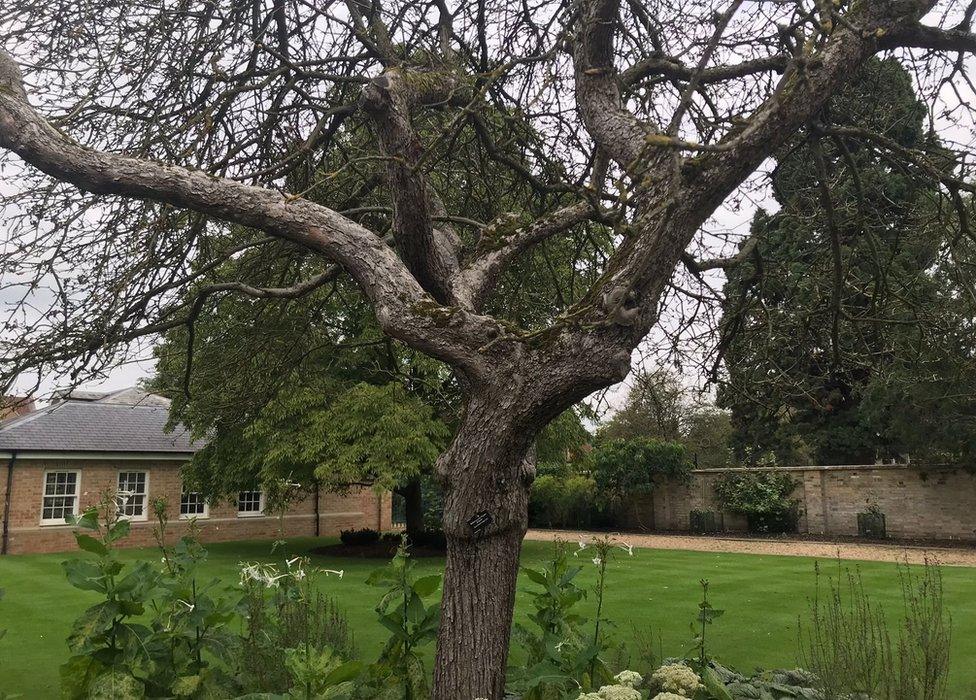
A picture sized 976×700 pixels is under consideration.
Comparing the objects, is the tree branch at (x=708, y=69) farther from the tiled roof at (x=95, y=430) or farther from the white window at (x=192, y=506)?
the white window at (x=192, y=506)

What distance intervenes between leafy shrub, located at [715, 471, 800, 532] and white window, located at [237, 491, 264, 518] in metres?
15.9

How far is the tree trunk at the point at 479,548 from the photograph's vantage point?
3402mm

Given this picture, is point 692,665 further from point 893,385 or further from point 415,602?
point 893,385

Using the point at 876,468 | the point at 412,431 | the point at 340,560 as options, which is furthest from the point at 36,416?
the point at 876,468

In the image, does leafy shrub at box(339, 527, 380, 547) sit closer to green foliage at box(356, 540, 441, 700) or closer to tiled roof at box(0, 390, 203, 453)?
tiled roof at box(0, 390, 203, 453)

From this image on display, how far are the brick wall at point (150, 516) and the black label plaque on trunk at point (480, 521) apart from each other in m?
14.7

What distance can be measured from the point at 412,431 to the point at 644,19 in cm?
1126

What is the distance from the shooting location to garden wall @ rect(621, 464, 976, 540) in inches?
785

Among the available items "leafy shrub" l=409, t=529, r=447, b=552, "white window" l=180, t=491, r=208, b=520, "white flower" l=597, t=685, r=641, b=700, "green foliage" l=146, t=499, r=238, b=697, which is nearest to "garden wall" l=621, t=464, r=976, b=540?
"leafy shrub" l=409, t=529, r=447, b=552

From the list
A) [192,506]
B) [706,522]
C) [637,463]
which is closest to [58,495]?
[192,506]

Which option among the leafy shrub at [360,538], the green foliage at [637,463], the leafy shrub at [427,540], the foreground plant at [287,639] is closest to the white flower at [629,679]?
the foreground plant at [287,639]

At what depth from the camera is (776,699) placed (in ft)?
14.2

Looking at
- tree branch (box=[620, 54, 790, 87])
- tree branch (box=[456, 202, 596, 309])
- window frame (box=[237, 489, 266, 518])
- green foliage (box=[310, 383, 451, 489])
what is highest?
tree branch (box=[620, 54, 790, 87])

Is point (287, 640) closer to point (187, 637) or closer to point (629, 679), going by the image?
point (187, 637)
